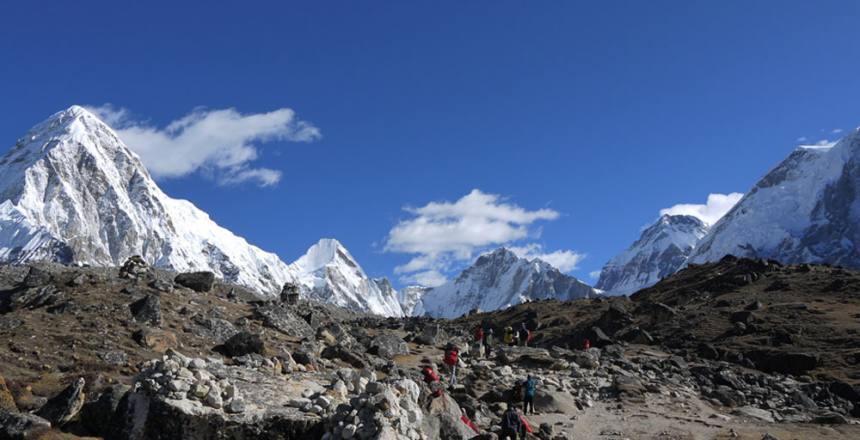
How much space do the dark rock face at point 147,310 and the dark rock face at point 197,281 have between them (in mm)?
7884

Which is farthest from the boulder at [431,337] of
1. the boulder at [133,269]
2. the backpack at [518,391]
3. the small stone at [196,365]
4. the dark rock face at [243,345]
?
the small stone at [196,365]

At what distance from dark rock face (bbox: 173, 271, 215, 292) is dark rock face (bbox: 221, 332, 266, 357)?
11.2 meters

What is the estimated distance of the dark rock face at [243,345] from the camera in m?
26.2

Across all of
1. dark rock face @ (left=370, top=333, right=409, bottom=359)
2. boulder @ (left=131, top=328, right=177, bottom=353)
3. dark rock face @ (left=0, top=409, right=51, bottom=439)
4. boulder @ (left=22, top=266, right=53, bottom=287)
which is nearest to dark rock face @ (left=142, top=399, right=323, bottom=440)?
dark rock face @ (left=0, top=409, right=51, bottom=439)

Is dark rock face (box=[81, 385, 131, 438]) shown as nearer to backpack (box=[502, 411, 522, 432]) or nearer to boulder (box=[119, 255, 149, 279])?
backpack (box=[502, 411, 522, 432])

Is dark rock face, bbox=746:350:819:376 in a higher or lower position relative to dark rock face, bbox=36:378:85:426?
higher

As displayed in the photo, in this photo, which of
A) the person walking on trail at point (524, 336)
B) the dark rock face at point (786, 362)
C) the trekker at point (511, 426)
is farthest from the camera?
the person walking on trail at point (524, 336)

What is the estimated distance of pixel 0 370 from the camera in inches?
834

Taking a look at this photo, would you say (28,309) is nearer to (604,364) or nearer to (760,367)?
(604,364)

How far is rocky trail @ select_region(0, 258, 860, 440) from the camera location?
16.0m

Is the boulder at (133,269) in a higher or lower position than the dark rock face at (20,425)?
higher

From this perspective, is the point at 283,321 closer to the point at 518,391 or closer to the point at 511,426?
the point at 518,391

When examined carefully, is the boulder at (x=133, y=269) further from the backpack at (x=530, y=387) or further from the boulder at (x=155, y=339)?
the backpack at (x=530, y=387)

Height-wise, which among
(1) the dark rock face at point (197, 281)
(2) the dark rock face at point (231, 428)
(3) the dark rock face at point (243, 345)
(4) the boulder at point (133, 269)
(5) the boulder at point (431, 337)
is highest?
(4) the boulder at point (133, 269)
